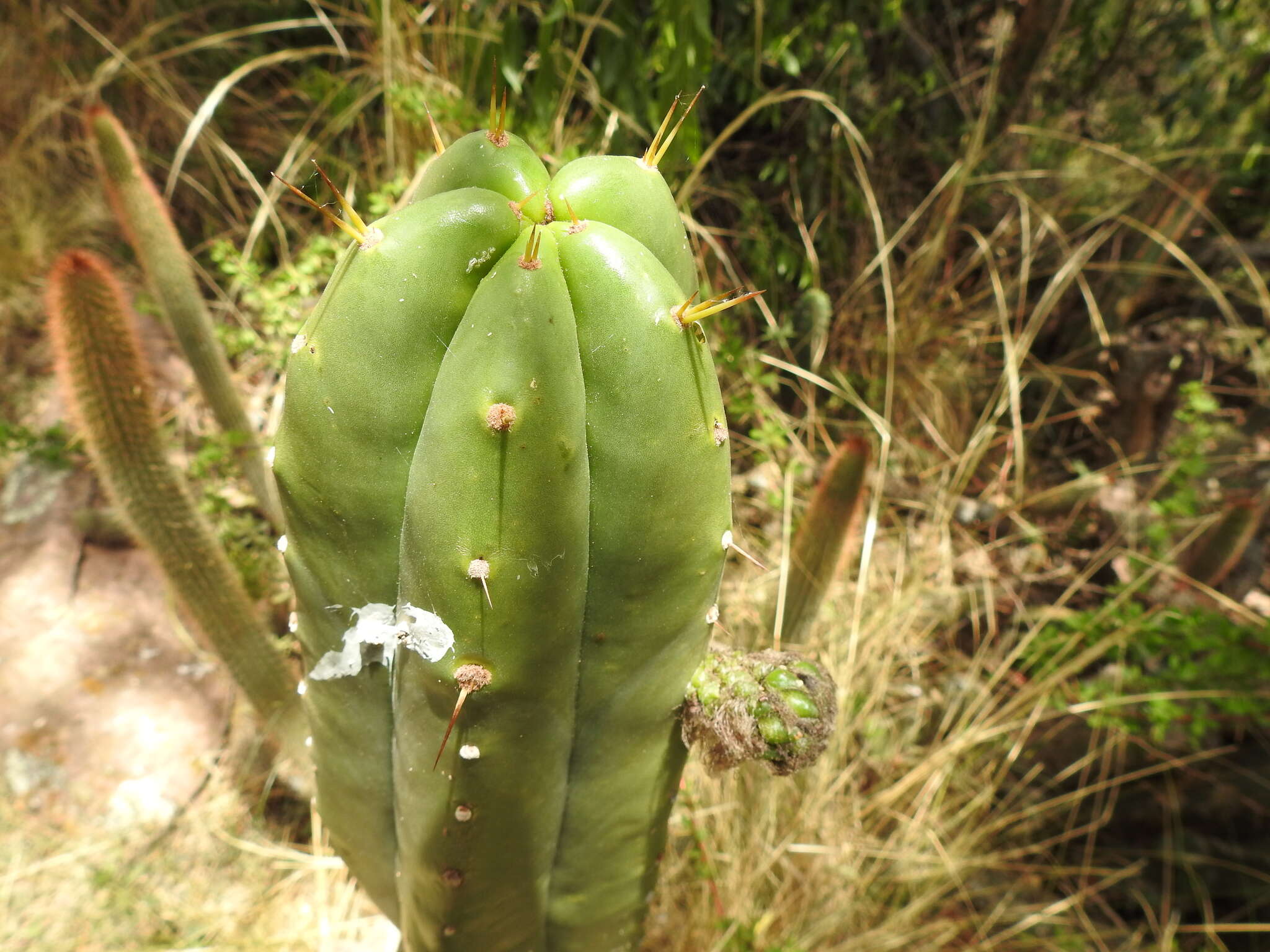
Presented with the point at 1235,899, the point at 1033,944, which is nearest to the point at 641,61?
the point at 1033,944

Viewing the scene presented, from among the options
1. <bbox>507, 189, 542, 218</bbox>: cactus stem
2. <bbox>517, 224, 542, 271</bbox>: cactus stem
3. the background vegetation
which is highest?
<bbox>507, 189, 542, 218</bbox>: cactus stem

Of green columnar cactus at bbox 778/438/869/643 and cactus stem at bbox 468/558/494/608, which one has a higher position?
cactus stem at bbox 468/558/494/608

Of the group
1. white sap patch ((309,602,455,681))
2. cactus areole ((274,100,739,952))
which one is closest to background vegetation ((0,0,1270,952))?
cactus areole ((274,100,739,952))

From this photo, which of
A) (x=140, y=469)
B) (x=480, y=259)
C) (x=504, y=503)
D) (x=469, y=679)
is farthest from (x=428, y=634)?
(x=140, y=469)

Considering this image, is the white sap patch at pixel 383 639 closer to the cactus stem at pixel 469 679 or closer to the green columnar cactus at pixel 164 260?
the cactus stem at pixel 469 679

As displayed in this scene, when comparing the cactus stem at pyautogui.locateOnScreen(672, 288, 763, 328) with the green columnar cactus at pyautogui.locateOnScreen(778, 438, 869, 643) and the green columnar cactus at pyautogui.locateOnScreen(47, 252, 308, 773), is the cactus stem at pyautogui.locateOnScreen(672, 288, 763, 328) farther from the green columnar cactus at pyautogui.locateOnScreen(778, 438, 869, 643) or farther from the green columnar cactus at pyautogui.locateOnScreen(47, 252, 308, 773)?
the green columnar cactus at pyautogui.locateOnScreen(47, 252, 308, 773)

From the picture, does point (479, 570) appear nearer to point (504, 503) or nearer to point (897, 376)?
point (504, 503)
